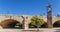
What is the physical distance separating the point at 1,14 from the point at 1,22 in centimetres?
263

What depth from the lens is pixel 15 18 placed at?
44562 mm

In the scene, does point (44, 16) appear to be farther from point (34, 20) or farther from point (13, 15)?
point (34, 20)

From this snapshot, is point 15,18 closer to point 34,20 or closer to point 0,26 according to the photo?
point 0,26

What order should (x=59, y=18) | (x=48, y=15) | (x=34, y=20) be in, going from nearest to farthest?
1. (x=34, y=20)
2. (x=48, y=15)
3. (x=59, y=18)

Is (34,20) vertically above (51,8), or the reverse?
(51,8)

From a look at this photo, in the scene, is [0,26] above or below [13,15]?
below

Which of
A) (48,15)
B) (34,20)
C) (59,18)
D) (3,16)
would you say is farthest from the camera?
(59,18)

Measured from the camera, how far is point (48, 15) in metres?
41.1

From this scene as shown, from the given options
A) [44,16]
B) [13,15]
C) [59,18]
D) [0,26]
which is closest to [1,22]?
[0,26]

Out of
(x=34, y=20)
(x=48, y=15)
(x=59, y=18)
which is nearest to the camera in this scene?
(x=34, y=20)

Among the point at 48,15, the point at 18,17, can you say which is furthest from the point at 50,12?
the point at 18,17

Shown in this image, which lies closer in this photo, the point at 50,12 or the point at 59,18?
the point at 50,12

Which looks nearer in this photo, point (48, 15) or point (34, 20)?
point (34, 20)

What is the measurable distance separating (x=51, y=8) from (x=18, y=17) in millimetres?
10648
